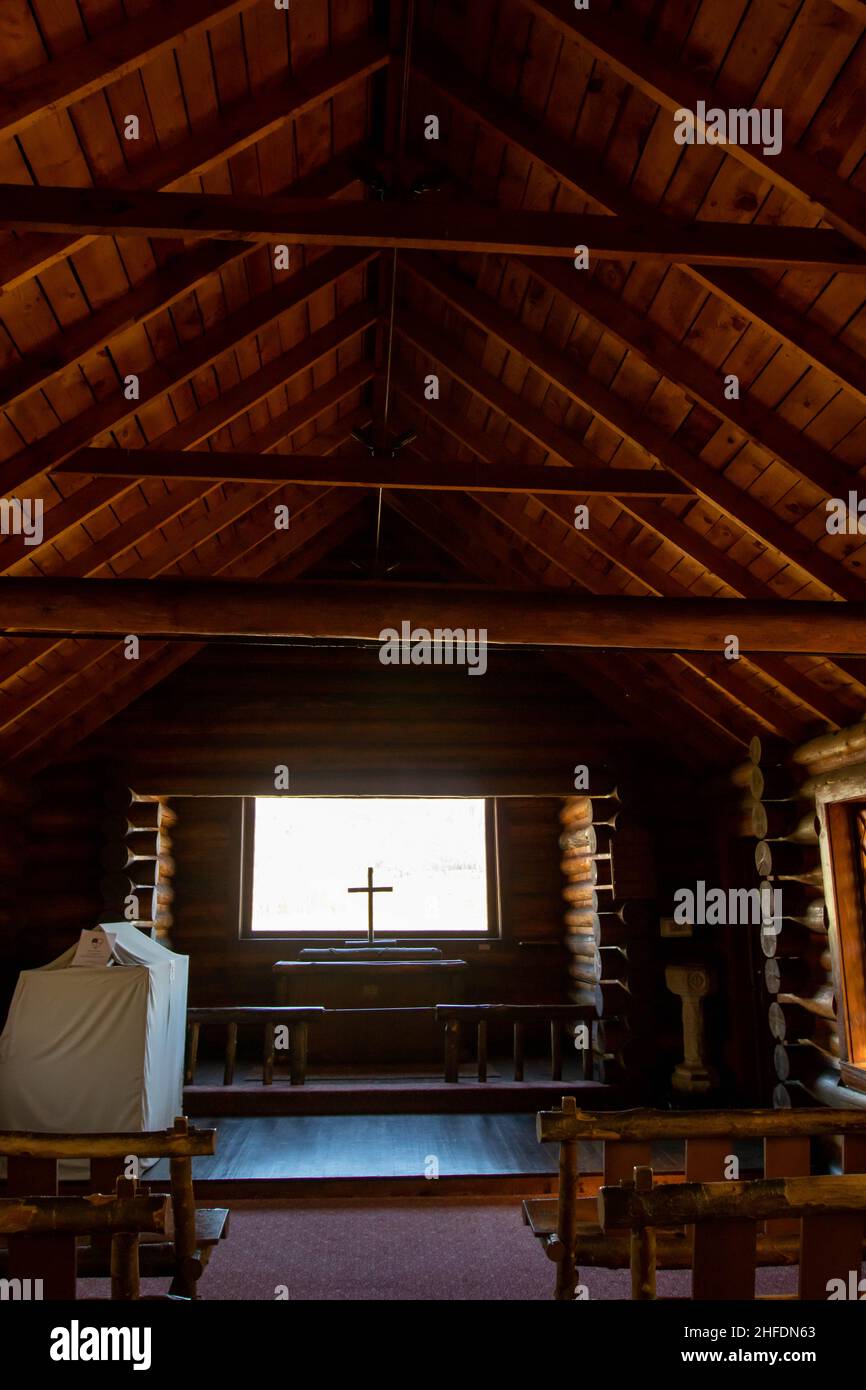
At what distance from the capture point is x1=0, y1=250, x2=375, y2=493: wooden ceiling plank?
215 inches

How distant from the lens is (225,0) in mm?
3938

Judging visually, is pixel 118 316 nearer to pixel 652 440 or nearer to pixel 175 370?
pixel 175 370

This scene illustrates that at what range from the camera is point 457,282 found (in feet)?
20.0

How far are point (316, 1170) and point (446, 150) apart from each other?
6861 mm

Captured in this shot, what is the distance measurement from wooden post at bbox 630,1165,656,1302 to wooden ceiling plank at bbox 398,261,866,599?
4.01m

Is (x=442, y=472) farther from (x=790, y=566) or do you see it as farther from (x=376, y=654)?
(x=376, y=654)

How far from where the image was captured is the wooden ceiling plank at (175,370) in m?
5.46

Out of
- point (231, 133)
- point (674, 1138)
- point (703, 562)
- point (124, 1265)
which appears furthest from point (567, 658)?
point (124, 1265)

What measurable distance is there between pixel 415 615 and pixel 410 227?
7.26ft

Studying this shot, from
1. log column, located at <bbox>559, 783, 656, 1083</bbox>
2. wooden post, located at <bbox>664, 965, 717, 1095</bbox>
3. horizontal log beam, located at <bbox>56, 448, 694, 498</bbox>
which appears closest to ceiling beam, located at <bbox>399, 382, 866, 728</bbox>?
horizontal log beam, located at <bbox>56, 448, 694, 498</bbox>

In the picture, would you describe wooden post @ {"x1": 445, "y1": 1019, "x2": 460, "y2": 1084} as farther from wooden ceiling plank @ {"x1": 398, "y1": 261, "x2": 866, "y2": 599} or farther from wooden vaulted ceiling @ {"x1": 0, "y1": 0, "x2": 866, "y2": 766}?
wooden ceiling plank @ {"x1": 398, "y1": 261, "x2": 866, "y2": 599}

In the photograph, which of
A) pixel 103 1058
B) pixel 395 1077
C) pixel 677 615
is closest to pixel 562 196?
pixel 677 615

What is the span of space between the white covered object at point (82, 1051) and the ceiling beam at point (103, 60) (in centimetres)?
520

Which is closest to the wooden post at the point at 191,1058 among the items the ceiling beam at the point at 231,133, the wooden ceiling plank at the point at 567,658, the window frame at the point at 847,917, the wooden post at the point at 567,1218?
the wooden ceiling plank at the point at 567,658
